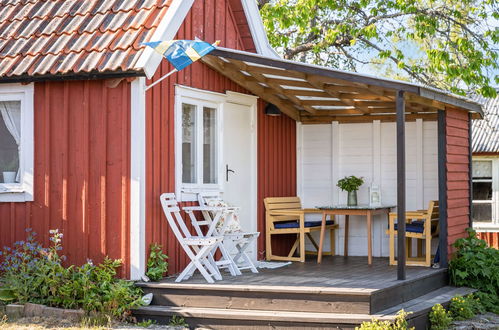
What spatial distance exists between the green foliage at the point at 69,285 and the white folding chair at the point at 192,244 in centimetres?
67

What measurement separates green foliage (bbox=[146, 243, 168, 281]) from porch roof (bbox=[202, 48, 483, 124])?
235 centimetres

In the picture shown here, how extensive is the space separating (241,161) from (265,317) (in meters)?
3.52

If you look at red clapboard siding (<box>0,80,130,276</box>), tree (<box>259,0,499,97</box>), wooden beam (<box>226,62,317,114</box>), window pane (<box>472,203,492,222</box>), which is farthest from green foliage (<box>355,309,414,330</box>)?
window pane (<box>472,203,492,222</box>)

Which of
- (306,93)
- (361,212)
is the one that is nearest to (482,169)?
(361,212)

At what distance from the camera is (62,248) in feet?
29.9

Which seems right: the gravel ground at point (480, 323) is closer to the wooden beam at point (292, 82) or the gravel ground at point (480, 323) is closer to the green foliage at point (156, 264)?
the green foliage at point (156, 264)

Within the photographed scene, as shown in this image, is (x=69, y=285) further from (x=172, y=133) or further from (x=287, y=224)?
(x=287, y=224)

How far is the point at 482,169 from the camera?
19.0 m

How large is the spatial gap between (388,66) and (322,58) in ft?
29.3

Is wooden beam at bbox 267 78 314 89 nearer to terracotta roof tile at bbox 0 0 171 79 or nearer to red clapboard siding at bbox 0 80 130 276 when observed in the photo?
terracotta roof tile at bbox 0 0 171 79

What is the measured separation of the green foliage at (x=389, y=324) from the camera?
7.49m

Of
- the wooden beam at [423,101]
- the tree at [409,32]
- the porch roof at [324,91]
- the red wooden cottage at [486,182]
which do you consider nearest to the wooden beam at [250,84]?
the porch roof at [324,91]

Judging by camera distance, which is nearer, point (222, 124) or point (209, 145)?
point (209, 145)

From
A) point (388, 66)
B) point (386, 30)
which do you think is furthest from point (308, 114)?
point (388, 66)
